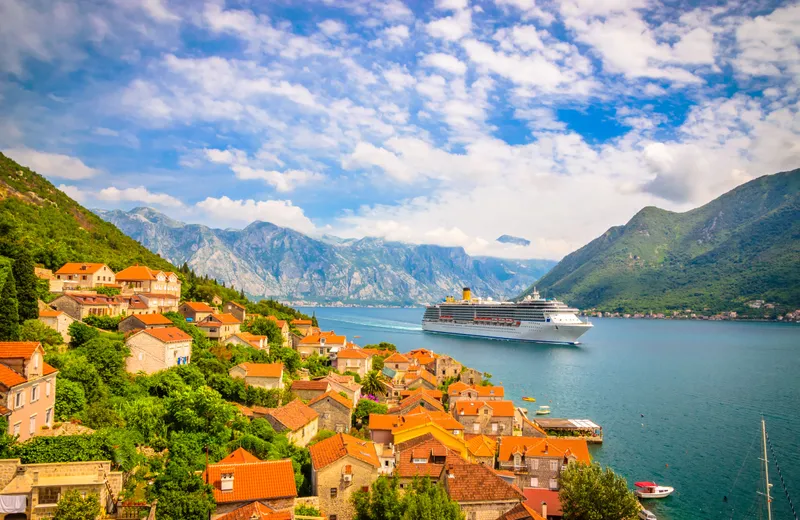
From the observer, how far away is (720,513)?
31.2 m

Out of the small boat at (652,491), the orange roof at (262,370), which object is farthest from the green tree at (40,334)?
the small boat at (652,491)

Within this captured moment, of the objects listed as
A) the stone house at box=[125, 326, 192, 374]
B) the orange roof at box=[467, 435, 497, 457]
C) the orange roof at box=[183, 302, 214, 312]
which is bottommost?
the orange roof at box=[467, 435, 497, 457]

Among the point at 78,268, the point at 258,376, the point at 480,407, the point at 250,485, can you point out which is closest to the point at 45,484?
the point at 250,485

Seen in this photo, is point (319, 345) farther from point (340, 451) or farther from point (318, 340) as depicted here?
point (340, 451)

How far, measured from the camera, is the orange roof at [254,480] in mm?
Answer: 20078

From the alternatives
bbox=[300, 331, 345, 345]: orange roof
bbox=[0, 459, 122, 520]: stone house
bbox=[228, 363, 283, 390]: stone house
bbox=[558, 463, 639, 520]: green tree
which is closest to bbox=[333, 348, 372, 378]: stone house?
bbox=[300, 331, 345, 345]: orange roof

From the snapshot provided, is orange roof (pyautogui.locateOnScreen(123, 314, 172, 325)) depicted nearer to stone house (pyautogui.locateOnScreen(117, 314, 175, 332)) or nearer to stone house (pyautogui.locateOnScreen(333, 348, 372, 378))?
stone house (pyautogui.locateOnScreen(117, 314, 175, 332))

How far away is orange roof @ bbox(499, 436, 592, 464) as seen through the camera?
102 ft

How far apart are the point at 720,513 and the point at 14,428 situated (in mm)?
36318

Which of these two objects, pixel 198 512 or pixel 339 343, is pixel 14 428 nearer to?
pixel 198 512

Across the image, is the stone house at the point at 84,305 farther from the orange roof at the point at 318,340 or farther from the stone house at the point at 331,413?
the orange roof at the point at 318,340

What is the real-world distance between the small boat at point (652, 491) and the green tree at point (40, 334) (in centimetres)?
3589

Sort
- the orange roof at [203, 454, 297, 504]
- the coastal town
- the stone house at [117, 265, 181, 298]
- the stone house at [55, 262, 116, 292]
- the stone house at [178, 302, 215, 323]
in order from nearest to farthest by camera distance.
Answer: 1. the coastal town
2. the orange roof at [203, 454, 297, 504]
3. the stone house at [55, 262, 116, 292]
4. the stone house at [117, 265, 181, 298]
5. the stone house at [178, 302, 215, 323]

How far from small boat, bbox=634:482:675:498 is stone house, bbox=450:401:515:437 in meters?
9.27
